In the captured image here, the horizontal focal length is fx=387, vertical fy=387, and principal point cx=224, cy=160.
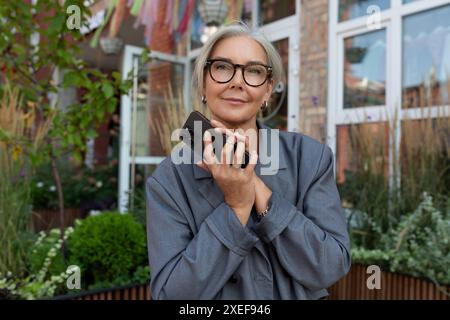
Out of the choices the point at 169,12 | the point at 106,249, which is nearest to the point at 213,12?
the point at 169,12

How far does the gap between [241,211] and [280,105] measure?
3.48 m

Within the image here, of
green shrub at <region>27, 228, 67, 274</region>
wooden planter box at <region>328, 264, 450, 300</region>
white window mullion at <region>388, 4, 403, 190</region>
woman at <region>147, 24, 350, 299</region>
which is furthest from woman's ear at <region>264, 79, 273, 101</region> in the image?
white window mullion at <region>388, 4, 403, 190</region>

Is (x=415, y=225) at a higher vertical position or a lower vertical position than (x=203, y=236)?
lower

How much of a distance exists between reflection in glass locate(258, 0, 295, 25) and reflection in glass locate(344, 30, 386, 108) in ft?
2.69

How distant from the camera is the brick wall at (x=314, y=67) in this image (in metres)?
3.61

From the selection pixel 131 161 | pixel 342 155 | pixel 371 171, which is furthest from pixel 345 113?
pixel 131 161

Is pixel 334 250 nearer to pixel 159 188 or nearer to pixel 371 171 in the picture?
pixel 159 188

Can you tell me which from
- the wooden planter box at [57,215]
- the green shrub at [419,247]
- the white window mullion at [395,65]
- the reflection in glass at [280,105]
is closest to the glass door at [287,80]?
the reflection in glass at [280,105]

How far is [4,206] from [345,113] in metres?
2.83

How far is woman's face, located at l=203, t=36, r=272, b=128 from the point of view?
0.90 meters

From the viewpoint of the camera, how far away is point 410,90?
313 cm

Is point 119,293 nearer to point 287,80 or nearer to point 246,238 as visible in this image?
point 246,238

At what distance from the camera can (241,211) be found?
2.69 ft

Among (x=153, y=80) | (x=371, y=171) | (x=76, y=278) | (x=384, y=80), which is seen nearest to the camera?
(x=76, y=278)
